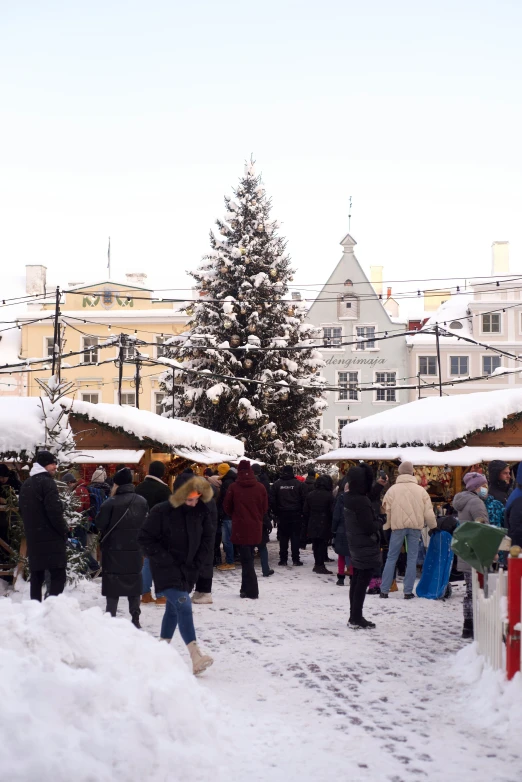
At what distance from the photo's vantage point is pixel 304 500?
768 inches

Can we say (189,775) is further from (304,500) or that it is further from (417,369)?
(417,369)

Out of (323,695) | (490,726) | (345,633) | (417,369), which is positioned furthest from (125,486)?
(417,369)

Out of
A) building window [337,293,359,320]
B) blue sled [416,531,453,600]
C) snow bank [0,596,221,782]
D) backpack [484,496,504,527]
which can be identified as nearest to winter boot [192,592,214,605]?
blue sled [416,531,453,600]

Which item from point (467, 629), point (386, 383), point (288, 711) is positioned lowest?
point (288, 711)

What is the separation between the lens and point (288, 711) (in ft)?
23.5

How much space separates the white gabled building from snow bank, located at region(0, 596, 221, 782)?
49.4m

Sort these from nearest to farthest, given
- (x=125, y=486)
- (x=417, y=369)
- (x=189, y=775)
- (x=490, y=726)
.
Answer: (x=189, y=775) → (x=490, y=726) → (x=125, y=486) → (x=417, y=369)

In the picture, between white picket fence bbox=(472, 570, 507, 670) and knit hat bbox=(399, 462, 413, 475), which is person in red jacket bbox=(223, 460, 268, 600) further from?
white picket fence bbox=(472, 570, 507, 670)

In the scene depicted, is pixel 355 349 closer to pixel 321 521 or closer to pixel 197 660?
pixel 321 521

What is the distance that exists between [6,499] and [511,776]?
9351mm

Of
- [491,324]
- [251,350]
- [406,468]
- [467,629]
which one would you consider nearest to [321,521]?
[406,468]

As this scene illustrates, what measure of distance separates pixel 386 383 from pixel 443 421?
121ft

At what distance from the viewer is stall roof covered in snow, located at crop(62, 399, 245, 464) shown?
18359 mm

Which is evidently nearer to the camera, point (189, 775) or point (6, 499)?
→ point (189, 775)
